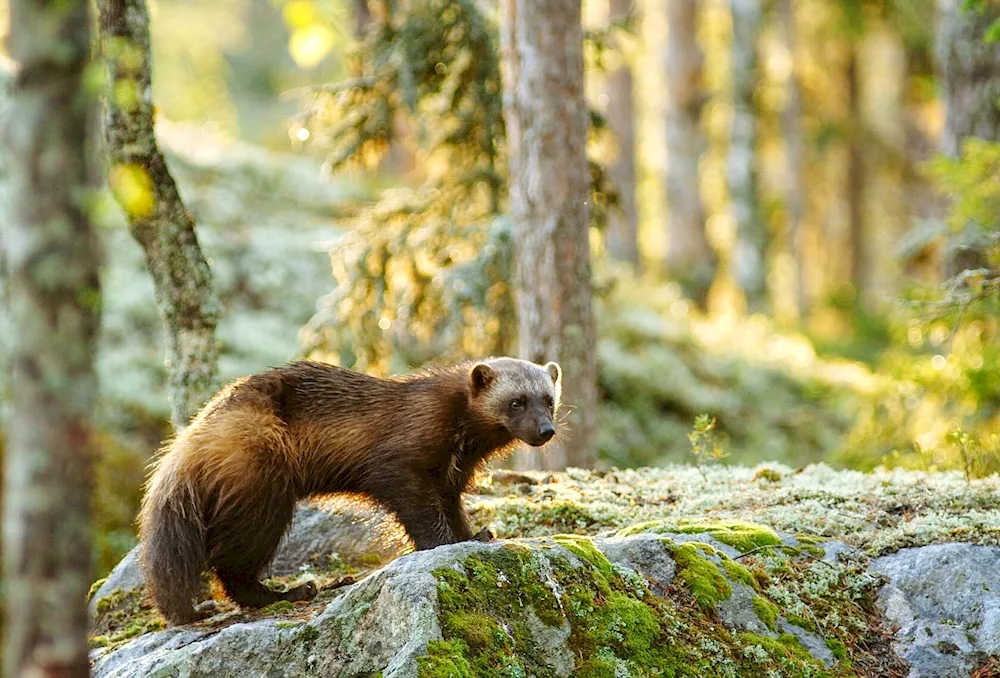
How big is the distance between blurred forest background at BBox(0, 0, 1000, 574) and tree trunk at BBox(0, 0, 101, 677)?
211mm

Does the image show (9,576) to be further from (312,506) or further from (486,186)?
(486,186)

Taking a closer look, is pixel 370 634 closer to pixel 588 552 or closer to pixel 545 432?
pixel 588 552

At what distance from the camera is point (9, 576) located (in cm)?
314

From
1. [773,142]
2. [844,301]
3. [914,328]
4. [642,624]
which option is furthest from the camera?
[773,142]

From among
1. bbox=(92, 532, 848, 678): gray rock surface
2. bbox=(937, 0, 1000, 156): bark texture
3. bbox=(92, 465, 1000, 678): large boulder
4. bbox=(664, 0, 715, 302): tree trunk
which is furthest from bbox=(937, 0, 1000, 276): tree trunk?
bbox=(664, 0, 715, 302): tree trunk

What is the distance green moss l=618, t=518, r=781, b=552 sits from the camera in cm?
560

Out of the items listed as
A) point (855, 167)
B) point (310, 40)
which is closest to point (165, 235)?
point (310, 40)

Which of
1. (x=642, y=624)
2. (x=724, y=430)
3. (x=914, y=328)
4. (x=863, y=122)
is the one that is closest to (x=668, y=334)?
(x=724, y=430)

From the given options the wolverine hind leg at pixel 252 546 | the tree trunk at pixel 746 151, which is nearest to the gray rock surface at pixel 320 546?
the wolverine hind leg at pixel 252 546

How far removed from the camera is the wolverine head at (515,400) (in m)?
6.25

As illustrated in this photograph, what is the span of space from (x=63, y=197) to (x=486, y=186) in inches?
338

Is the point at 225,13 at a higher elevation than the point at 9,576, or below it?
higher

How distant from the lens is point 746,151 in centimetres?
2066

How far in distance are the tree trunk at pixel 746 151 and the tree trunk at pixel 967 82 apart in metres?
8.55
